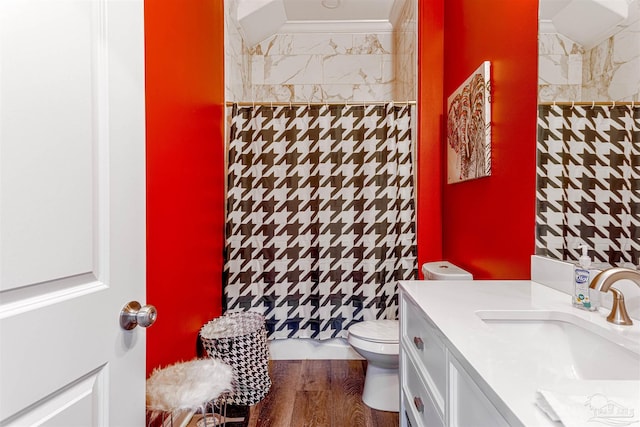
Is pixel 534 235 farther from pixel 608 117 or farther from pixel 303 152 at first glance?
pixel 303 152

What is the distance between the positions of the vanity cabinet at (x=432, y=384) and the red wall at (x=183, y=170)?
40.4 inches

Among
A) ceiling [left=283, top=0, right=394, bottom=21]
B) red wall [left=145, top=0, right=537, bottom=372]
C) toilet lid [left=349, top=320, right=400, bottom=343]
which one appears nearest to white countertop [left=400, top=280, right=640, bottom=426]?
red wall [left=145, top=0, right=537, bottom=372]

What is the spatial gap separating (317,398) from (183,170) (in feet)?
4.81

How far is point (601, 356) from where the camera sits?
0.78m

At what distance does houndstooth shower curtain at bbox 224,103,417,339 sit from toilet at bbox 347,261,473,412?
1.37ft

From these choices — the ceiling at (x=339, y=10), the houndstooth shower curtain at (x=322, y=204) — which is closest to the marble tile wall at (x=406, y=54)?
the ceiling at (x=339, y=10)

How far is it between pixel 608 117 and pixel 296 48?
109 inches

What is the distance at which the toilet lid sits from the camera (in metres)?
1.85

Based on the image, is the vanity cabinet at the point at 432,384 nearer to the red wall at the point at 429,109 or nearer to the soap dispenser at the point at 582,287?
the soap dispenser at the point at 582,287

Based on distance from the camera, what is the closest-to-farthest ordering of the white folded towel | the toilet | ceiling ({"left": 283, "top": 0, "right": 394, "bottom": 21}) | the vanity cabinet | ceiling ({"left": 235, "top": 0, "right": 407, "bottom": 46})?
the white folded towel
the vanity cabinet
the toilet
ceiling ({"left": 235, "top": 0, "right": 407, "bottom": 46})
ceiling ({"left": 283, "top": 0, "right": 394, "bottom": 21})

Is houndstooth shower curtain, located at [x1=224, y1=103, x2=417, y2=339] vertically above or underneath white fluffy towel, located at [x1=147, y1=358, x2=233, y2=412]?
above

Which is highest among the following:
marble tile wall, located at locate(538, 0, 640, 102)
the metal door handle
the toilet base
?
marble tile wall, located at locate(538, 0, 640, 102)

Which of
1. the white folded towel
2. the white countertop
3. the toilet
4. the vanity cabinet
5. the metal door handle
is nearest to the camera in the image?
the white folded towel

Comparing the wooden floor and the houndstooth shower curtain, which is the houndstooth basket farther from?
the houndstooth shower curtain
